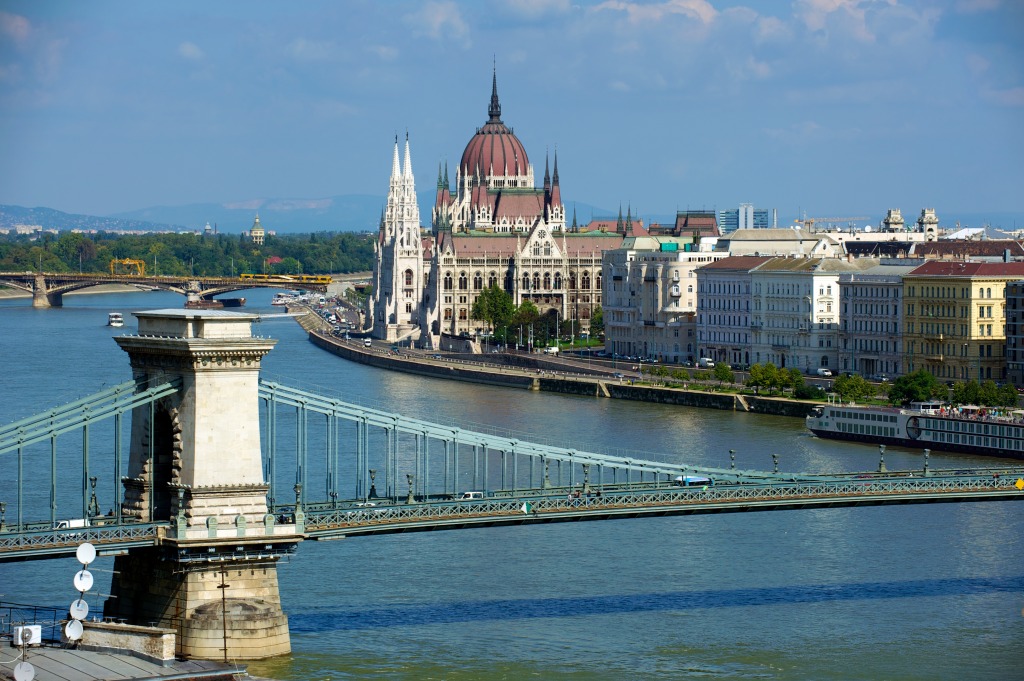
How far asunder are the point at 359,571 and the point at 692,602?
4612 mm

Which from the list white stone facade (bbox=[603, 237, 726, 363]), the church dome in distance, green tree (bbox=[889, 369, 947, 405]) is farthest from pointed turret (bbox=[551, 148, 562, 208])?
green tree (bbox=[889, 369, 947, 405])

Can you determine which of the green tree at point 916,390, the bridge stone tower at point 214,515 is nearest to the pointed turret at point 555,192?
the green tree at point 916,390

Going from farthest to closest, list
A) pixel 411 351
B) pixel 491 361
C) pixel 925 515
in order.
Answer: pixel 411 351
pixel 491 361
pixel 925 515

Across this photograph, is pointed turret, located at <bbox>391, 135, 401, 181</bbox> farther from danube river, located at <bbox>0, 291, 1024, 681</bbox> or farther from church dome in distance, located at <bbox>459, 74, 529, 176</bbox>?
danube river, located at <bbox>0, 291, 1024, 681</bbox>

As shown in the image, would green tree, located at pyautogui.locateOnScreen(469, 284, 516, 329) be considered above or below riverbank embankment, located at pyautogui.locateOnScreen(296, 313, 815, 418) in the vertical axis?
above

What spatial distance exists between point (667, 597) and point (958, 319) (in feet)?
111

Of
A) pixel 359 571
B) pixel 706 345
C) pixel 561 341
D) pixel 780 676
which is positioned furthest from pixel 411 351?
pixel 780 676

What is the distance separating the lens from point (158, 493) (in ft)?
86.2

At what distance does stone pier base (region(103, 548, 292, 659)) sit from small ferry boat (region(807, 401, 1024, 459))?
25680 millimetres

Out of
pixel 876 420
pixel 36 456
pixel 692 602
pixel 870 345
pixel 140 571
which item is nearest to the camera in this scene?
pixel 140 571

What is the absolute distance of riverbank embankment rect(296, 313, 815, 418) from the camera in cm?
6106

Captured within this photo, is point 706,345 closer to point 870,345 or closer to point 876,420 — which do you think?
point 870,345

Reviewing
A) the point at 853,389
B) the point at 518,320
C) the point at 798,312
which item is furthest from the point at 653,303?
the point at 853,389

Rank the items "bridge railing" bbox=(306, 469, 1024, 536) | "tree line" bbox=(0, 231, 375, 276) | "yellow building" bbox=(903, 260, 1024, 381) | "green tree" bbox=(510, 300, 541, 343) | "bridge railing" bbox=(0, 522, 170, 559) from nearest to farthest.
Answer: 1. "bridge railing" bbox=(0, 522, 170, 559)
2. "bridge railing" bbox=(306, 469, 1024, 536)
3. "yellow building" bbox=(903, 260, 1024, 381)
4. "green tree" bbox=(510, 300, 541, 343)
5. "tree line" bbox=(0, 231, 375, 276)
